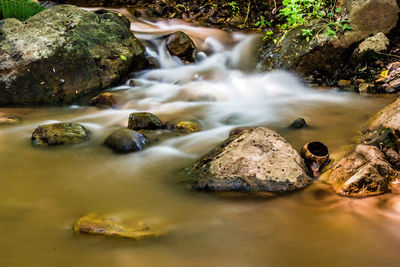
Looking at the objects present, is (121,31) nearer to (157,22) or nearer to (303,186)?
(157,22)

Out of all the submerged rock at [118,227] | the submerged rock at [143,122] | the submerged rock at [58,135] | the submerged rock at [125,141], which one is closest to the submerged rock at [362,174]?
the submerged rock at [118,227]

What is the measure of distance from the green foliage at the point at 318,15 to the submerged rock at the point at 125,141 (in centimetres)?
439

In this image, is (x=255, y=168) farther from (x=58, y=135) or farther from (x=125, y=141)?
(x=58, y=135)

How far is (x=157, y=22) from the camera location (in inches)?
394

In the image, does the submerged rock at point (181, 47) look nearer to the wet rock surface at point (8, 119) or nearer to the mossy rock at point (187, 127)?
the mossy rock at point (187, 127)

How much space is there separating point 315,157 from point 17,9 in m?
7.22

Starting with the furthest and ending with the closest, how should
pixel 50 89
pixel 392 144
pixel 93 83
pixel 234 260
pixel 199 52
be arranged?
pixel 199 52
pixel 93 83
pixel 50 89
pixel 392 144
pixel 234 260

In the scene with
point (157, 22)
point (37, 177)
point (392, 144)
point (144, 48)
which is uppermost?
point (157, 22)

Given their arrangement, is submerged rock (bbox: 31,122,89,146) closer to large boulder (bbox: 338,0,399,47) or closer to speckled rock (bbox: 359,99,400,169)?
speckled rock (bbox: 359,99,400,169)

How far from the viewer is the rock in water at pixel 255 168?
9.04 ft

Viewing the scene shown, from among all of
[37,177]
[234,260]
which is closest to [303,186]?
[234,260]

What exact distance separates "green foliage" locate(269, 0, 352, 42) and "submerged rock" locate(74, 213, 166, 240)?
561 centimetres

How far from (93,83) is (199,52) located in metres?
3.13

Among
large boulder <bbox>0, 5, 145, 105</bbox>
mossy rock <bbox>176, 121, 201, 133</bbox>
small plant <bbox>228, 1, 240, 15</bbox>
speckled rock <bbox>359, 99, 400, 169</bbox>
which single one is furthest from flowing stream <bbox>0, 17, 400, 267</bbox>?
small plant <bbox>228, 1, 240, 15</bbox>
